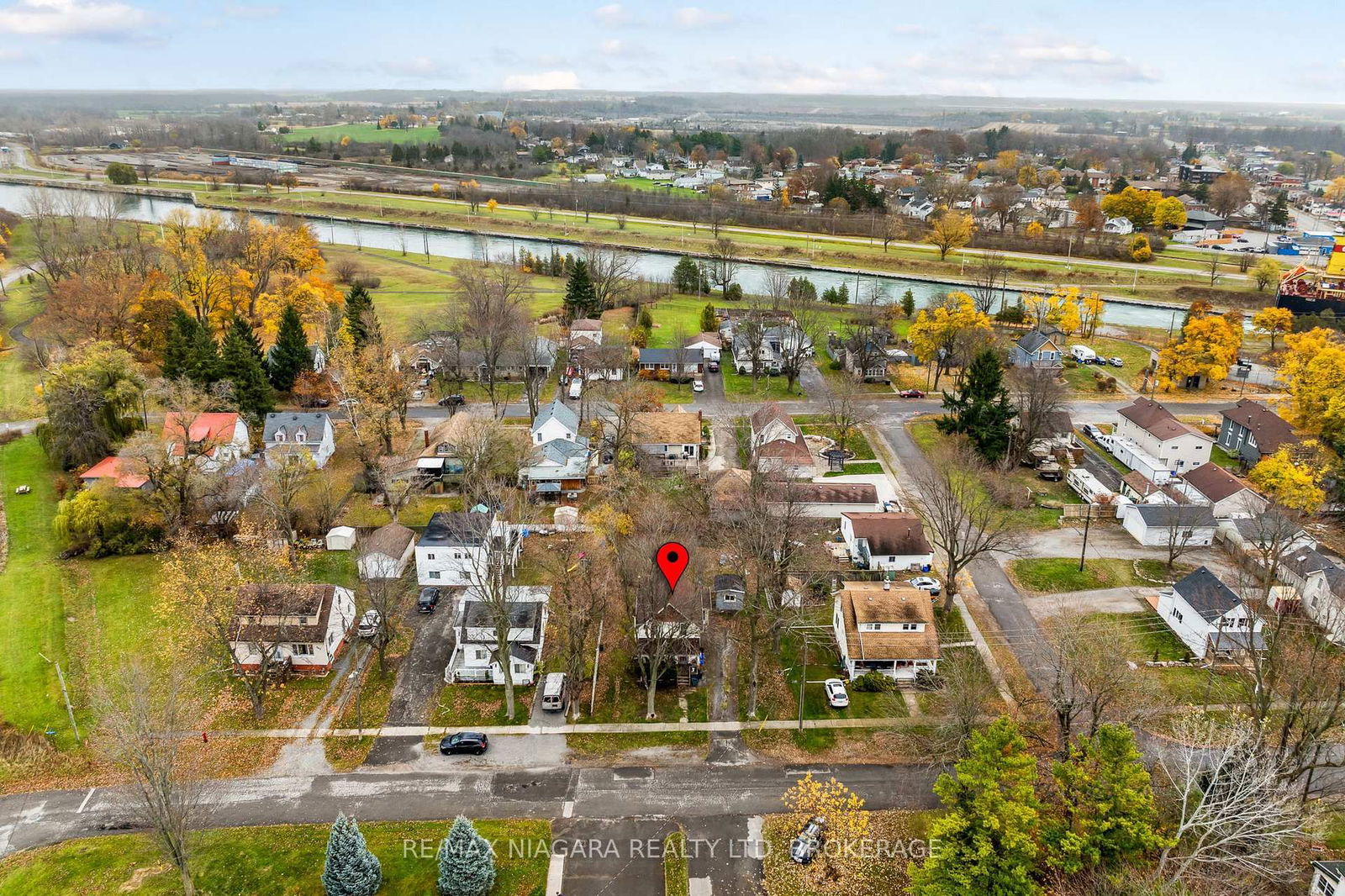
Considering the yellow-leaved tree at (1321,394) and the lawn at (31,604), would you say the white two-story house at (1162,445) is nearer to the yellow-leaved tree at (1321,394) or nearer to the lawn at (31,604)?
the yellow-leaved tree at (1321,394)

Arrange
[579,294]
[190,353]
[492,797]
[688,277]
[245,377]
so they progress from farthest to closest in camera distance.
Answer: [688,277] → [579,294] → [190,353] → [245,377] → [492,797]

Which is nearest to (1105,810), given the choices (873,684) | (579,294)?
(873,684)

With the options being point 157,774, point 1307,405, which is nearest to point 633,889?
point 157,774

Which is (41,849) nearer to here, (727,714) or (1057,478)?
(727,714)

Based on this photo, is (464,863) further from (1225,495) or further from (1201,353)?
(1201,353)

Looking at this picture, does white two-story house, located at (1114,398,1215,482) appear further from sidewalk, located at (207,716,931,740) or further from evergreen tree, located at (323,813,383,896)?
evergreen tree, located at (323,813,383,896)

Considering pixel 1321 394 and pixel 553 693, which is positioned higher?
pixel 1321 394
